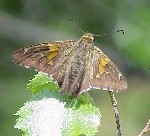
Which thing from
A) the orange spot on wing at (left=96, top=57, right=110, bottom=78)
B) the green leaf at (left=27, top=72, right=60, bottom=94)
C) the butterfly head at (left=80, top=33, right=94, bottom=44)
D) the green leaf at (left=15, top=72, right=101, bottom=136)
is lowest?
the green leaf at (left=15, top=72, right=101, bottom=136)

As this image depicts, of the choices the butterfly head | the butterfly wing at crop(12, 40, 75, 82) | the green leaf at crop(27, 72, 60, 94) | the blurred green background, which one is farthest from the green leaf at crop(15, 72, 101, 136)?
the blurred green background

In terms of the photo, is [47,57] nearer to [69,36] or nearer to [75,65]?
[75,65]

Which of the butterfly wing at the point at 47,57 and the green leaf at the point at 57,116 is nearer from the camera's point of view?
the green leaf at the point at 57,116

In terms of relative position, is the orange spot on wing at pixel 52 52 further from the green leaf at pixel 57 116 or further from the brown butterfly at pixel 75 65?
the green leaf at pixel 57 116

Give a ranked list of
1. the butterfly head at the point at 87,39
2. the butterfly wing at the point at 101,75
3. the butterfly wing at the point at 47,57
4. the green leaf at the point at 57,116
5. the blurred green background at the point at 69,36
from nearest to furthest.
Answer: the green leaf at the point at 57,116
the butterfly wing at the point at 101,75
the butterfly wing at the point at 47,57
the butterfly head at the point at 87,39
the blurred green background at the point at 69,36

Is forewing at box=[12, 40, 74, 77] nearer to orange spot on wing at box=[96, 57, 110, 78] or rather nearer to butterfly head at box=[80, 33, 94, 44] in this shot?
butterfly head at box=[80, 33, 94, 44]

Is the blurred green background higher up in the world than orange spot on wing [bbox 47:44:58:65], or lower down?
higher up

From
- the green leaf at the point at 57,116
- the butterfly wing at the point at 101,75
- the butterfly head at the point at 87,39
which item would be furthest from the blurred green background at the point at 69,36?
the green leaf at the point at 57,116
